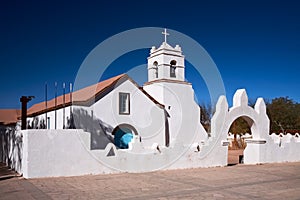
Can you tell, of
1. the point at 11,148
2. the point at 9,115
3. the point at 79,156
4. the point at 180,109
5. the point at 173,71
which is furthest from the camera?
the point at 9,115

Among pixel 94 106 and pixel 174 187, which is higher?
pixel 94 106

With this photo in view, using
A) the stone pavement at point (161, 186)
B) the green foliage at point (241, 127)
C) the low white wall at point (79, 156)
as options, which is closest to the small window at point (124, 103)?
the low white wall at point (79, 156)

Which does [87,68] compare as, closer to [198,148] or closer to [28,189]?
[198,148]

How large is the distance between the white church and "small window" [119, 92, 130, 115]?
0.13 feet

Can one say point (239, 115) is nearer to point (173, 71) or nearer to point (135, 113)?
point (135, 113)

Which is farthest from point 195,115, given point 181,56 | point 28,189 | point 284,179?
point 28,189

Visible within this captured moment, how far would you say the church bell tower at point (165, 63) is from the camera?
23.7 meters

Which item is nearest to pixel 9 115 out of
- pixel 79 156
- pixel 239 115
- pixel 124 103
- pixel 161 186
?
pixel 124 103

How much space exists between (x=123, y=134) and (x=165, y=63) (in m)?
6.19

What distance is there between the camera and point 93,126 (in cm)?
1959

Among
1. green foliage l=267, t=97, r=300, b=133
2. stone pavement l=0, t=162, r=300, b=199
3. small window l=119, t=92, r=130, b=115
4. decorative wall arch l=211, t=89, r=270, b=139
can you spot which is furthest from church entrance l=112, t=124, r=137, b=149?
green foliage l=267, t=97, r=300, b=133

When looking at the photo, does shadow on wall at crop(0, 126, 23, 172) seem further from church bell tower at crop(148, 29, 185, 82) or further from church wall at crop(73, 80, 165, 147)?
church bell tower at crop(148, 29, 185, 82)

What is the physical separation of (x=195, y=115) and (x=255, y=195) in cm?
1523

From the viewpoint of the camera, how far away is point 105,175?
13.7 m
